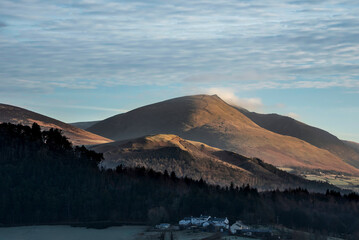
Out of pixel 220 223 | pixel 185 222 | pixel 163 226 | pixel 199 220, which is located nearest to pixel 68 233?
pixel 163 226

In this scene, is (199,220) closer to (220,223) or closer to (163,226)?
(220,223)

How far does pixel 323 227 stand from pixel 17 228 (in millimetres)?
86183

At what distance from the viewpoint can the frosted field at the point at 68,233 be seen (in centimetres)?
15898

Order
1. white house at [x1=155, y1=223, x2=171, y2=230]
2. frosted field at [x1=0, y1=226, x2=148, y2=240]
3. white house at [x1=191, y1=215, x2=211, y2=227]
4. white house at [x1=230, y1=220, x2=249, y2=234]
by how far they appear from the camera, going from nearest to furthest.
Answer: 1. frosted field at [x1=0, y1=226, x2=148, y2=240]
2. white house at [x1=230, y1=220, x2=249, y2=234]
3. white house at [x1=155, y1=223, x2=171, y2=230]
4. white house at [x1=191, y1=215, x2=211, y2=227]

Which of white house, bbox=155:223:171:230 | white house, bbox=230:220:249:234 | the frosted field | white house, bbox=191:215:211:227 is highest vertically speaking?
white house, bbox=191:215:211:227

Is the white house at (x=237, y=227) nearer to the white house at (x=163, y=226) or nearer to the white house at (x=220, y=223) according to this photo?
the white house at (x=220, y=223)

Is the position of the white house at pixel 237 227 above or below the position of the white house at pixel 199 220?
below

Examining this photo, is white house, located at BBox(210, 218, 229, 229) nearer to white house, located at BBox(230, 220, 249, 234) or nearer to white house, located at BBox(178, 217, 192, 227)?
white house, located at BBox(230, 220, 249, 234)

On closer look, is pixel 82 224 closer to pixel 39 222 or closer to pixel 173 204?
pixel 39 222

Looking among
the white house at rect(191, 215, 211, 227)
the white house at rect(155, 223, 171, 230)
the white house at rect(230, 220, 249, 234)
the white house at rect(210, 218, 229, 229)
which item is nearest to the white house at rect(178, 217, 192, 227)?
the white house at rect(191, 215, 211, 227)

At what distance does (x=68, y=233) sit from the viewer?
167 metres

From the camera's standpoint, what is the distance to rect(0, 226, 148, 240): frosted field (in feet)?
522

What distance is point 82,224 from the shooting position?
179750mm

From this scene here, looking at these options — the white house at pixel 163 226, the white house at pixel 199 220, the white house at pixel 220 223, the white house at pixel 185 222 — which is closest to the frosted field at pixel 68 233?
the white house at pixel 163 226
